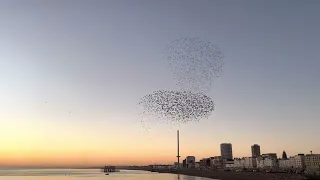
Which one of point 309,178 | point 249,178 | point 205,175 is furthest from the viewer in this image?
point 205,175

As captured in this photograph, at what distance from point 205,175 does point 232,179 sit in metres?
49.1

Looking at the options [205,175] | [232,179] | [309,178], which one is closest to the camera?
[309,178]

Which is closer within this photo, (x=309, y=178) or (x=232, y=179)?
(x=309, y=178)

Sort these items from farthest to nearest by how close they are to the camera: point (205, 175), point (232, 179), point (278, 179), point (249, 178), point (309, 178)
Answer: point (205, 175), point (232, 179), point (249, 178), point (278, 179), point (309, 178)

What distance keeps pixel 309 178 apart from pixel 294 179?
3695 millimetres

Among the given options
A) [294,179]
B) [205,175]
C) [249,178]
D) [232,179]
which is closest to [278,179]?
[294,179]

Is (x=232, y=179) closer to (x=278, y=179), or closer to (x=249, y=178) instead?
(x=249, y=178)

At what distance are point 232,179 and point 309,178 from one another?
4105 cm

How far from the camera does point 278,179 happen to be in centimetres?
9738

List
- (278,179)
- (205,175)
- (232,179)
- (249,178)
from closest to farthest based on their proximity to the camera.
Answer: (278,179), (249,178), (232,179), (205,175)

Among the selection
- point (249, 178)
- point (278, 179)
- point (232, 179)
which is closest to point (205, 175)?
point (232, 179)

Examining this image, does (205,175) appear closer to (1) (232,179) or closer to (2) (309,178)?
(1) (232,179)

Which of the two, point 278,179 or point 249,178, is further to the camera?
point 249,178

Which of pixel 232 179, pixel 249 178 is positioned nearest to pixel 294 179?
pixel 249 178
